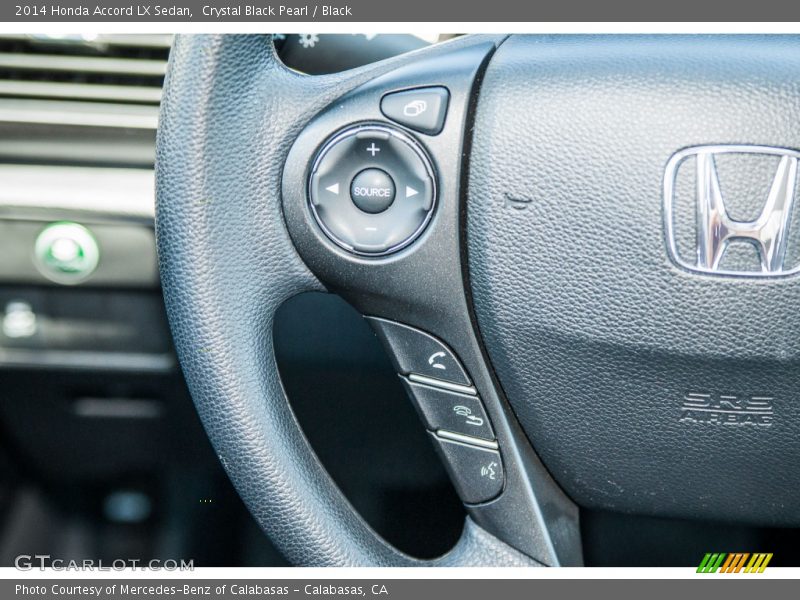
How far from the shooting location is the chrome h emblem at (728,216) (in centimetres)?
80

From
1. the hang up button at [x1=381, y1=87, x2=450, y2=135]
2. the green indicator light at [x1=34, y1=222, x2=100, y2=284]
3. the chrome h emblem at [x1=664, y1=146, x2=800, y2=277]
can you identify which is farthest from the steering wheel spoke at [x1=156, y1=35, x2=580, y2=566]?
the green indicator light at [x1=34, y1=222, x2=100, y2=284]

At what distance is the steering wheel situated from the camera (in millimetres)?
813

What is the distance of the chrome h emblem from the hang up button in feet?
0.69

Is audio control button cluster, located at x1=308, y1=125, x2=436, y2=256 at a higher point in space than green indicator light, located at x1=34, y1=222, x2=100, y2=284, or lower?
higher

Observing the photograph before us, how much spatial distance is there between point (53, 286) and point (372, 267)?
1.83 feet

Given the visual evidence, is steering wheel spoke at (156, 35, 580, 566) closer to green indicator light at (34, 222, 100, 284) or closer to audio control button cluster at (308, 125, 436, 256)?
audio control button cluster at (308, 125, 436, 256)

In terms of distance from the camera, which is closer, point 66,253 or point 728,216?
point 728,216

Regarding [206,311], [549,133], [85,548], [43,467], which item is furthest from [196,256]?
[85,548]

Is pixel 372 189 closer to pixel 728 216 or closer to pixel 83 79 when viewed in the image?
pixel 728 216

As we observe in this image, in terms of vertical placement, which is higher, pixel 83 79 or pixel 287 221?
pixel 83 79

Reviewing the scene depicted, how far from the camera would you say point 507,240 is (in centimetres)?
85

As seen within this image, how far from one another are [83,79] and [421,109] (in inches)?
20.7

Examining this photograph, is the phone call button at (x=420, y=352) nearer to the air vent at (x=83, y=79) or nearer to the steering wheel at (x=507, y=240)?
the steering wheel at (x=507, y=240)

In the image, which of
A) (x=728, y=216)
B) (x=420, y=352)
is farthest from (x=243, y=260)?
(x=728, y=216)
